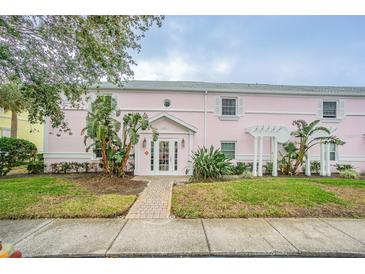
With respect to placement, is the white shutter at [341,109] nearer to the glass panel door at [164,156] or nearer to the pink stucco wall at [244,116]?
the pink stucco wall at [244,116]

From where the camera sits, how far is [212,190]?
21.8 feet

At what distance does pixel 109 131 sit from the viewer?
854 centimetres

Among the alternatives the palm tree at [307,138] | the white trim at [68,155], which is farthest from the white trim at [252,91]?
the white trim at [68,155]

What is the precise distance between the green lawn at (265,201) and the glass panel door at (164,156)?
3936mm

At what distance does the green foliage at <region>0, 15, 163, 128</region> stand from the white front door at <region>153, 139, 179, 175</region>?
4.84 meters

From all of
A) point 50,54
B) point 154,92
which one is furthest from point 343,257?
point 154,92

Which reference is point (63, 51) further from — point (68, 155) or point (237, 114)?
point (237, 114)

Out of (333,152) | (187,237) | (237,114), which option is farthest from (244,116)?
(187,237)

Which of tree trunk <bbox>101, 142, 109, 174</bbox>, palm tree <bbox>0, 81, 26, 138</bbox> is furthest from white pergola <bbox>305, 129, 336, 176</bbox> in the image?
palm tree <bbox>0, 81, 26, 138</bbox>

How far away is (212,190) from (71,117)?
10032 mm

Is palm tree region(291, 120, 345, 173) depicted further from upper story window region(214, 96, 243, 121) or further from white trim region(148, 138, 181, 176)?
white trim region(148, 138, 181, 176)

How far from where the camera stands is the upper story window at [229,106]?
478 inches

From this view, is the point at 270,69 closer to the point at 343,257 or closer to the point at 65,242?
the point at 343,257

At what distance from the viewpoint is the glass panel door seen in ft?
35.5
